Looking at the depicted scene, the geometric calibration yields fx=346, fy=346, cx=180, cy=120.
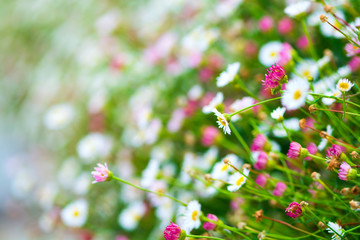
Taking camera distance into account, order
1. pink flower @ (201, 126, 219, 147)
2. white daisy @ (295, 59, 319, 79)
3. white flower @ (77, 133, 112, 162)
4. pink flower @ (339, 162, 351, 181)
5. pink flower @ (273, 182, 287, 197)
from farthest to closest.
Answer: white flower @ (77, 133, 112, 162)
pink flower @ (201, 126, 219, 147)
white daisy @ (295, 59, 319, 79)
pink flower @ (273, 182, 287, 197)
pink flower @ (339, 162, 351, 181)

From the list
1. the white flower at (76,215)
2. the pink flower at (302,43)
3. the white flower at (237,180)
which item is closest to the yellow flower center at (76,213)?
the white flower at (76,215)

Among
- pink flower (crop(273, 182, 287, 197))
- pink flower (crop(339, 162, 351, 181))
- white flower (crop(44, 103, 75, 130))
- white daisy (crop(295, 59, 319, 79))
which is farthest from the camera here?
white flower (crop(44, 103, 75, 130))

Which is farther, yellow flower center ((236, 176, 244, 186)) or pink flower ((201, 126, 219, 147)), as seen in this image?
pink flower ((201, 126, 219, 147))

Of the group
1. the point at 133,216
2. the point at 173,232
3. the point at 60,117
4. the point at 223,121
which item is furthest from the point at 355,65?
the point at 60,117

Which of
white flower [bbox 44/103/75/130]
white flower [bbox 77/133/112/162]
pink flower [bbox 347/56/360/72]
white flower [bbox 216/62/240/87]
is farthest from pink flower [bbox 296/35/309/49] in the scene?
white flower [bbox 44/103/75/130]

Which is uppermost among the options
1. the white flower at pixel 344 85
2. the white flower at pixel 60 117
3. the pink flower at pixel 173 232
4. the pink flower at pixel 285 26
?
the white flower at pixel 60 117

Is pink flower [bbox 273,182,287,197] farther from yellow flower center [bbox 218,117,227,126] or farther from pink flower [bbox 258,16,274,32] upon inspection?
pink flower [bbox 258,16,274,32]

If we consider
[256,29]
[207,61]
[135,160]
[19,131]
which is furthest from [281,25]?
[19,131]

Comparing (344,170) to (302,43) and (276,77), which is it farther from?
(302,43)

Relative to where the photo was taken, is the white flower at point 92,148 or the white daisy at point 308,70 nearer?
the white daisy at point 308,70

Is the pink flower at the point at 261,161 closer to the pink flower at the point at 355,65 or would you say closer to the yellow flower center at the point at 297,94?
the yellow flower center at the point at 297,94

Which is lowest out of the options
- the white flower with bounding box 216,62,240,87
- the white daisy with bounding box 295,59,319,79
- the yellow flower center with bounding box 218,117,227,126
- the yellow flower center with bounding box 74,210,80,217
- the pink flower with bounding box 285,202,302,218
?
the pink flower with bounding box 285,202,302,218
